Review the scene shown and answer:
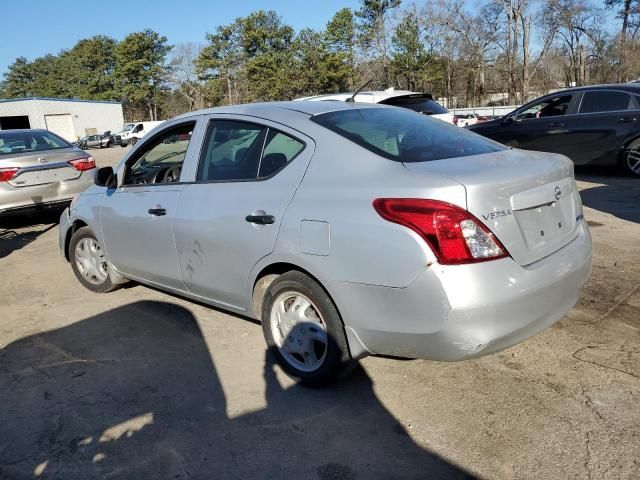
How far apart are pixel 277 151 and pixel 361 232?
92cm

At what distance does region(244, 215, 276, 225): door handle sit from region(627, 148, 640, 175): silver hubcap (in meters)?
8.18

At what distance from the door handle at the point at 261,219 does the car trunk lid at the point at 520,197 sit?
821 mm

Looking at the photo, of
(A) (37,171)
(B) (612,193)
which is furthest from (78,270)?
(B) (612,193)

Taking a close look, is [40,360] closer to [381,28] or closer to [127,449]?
[127,449]

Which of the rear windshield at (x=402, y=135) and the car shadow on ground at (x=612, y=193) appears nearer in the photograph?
the rear windshield at (x=402, y=135)

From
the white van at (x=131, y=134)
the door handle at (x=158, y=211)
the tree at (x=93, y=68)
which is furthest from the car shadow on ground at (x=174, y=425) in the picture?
the tree at (x=93, y=68)

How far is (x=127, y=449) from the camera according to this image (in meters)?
2.68

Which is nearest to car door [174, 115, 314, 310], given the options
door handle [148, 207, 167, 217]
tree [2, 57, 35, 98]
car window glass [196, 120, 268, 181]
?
car window glass [196, 120, 268, 181]

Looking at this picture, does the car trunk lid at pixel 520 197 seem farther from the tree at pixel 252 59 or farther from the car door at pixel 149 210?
the tree at pixel 252 59

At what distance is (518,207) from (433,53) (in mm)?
57846

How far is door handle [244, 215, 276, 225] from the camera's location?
305cm

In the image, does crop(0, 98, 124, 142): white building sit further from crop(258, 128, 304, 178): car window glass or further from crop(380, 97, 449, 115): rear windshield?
crop(258, 128, 304, 178): car window glass

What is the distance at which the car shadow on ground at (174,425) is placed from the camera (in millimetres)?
2506

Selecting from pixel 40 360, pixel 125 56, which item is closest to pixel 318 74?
pixel 125 56
